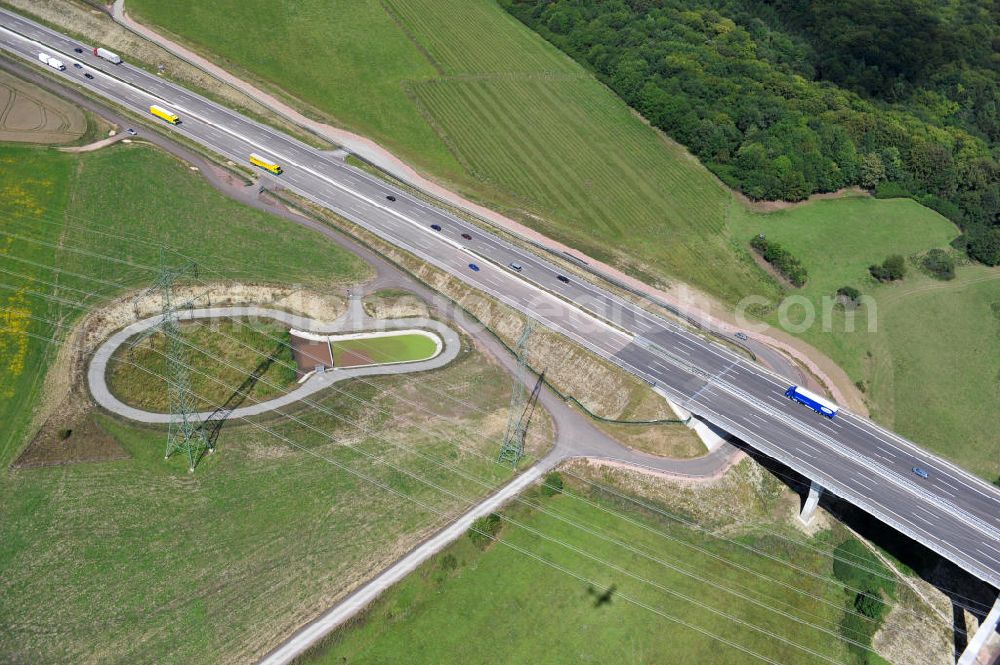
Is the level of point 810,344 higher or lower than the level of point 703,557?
higher

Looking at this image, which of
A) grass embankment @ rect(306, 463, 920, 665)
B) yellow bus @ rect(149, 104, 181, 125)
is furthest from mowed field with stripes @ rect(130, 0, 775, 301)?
grass embankment @ rect(306, 463, 920, 665)

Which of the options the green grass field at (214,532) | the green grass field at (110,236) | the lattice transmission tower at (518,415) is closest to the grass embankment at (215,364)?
the green grass field at (214,532)

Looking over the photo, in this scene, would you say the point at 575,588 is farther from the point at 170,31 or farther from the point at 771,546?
the point at 170,31

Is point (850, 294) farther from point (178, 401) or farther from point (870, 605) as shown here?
point (178, 401)

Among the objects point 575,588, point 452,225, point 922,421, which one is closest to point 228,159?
point 452,225

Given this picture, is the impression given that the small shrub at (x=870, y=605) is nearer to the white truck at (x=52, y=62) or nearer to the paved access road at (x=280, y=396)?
the paved access road at (x=280, y=396)

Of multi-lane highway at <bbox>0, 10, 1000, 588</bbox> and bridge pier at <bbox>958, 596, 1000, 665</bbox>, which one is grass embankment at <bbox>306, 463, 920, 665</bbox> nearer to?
bridge pier at <bbox>958, 596, 1000, 665</bbox>
